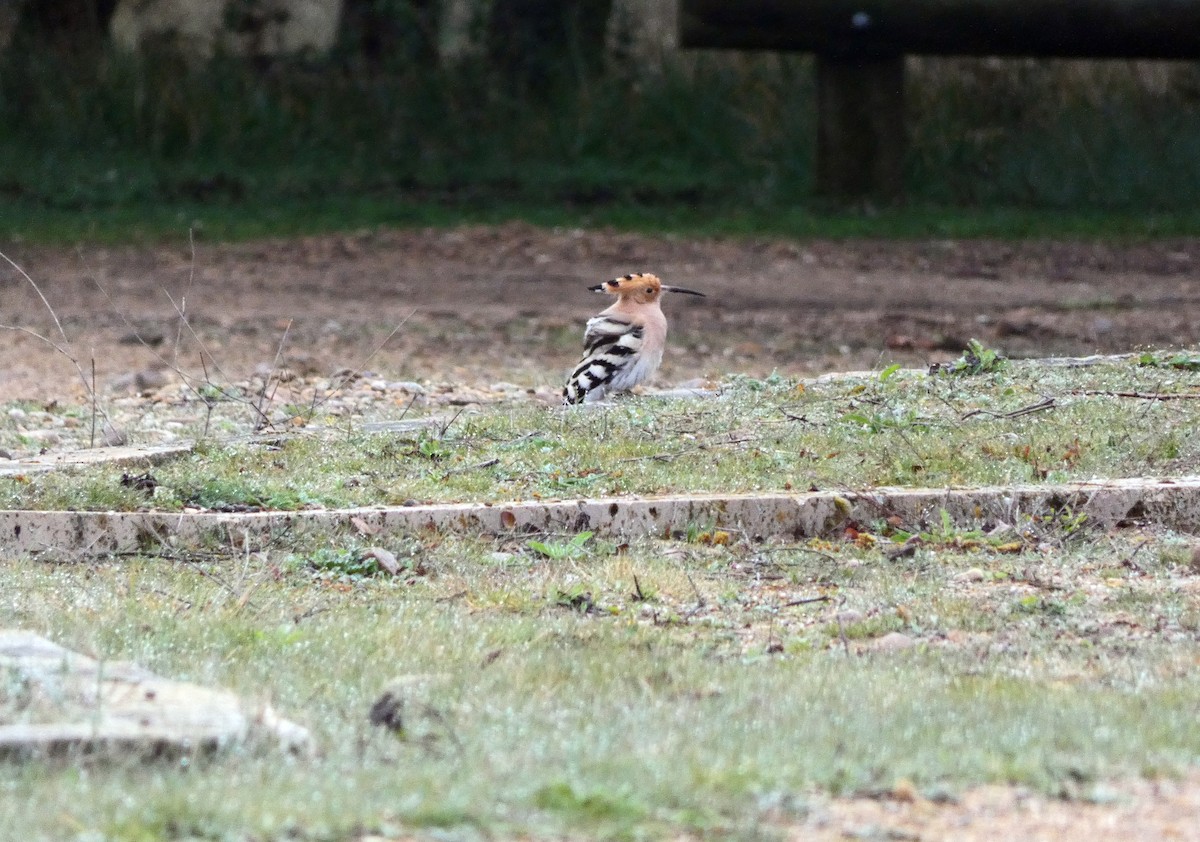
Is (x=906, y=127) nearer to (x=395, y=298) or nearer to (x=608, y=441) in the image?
(x=395, y=298)

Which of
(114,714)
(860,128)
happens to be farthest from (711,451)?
(860,128)

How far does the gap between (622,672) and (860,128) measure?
431 inches

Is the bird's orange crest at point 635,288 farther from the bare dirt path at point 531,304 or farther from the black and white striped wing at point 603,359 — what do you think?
the bare dirt path at point 531,304

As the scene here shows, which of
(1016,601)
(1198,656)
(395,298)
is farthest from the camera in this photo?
(395,298)

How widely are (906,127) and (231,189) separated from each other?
17.7ft

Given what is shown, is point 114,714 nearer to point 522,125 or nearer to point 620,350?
point 620,350

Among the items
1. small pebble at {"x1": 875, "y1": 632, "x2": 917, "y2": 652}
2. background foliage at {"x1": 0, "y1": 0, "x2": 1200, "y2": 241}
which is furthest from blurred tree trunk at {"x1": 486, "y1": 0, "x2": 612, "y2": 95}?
small pebble at {"x1": 875, "y1": 632, "x2": 917, "y2": 652}

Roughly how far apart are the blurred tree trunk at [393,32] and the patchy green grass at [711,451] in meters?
10.3

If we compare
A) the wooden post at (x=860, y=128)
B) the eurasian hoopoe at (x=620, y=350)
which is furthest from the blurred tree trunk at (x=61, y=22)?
the eurasian hoopoe at (x=620, y=350)

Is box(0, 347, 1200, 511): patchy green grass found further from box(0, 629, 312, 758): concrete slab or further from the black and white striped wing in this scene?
box(0, 629, 312, 758): concrete slab

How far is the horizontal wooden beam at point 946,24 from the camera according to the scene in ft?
46.4

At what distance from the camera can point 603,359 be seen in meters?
8.23

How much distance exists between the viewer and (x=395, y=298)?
1236 cm

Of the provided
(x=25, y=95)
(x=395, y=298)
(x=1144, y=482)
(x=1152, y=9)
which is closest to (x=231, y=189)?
(x=25, y=95)
